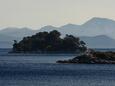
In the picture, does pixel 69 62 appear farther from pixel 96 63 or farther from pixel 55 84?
pixel 55 84

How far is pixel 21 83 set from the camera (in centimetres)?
9456

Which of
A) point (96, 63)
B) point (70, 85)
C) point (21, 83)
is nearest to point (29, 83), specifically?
point (21, 83)

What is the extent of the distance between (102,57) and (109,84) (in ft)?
255

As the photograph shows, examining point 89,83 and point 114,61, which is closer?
point 89,83

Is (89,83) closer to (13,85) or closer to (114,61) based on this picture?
(13,85)

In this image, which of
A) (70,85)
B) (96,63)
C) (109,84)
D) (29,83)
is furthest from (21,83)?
Result: (96,63)

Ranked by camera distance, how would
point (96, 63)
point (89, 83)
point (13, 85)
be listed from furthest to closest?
point (96, 63) < point (89, 83) < point (13, 85)

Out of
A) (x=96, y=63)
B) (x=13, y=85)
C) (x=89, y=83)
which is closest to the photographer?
(x=13, y=85)

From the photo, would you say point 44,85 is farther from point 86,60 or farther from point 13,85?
point 86,60

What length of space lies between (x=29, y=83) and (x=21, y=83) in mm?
1289

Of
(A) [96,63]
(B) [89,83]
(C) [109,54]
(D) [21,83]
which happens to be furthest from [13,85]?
(C) [109,54]

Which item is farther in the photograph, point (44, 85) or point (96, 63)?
point (96, 63)

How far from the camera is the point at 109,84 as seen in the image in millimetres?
95188

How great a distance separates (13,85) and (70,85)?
29.0ft
